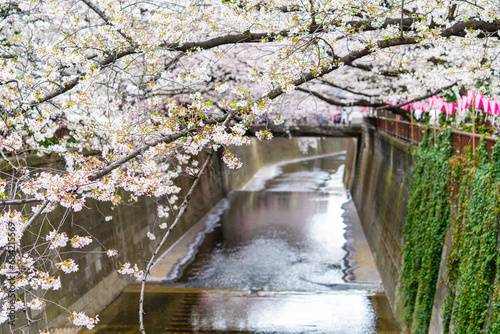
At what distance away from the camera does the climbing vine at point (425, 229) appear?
812cm

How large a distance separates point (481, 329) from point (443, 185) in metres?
3.04

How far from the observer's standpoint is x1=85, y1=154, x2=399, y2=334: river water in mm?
10727

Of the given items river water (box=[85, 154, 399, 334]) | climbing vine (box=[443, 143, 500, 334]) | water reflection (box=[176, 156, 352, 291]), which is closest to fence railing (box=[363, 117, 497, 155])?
climbing vine (box=[443, 143, 500, 334])

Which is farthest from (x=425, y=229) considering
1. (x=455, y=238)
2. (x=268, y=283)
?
(x=268, y=283)

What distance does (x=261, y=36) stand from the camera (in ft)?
19.5

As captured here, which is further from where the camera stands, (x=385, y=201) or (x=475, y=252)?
(x=385, y=201)

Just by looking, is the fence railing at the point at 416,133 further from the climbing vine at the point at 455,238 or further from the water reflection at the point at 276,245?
the water reflection at the point at 276,245

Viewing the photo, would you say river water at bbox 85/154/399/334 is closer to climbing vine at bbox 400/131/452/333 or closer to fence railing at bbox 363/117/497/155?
climbing vine at bbox 400/131/452/333

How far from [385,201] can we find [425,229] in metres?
6.37

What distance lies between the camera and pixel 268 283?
13.4 meters

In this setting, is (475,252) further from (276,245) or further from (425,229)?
(276,245)

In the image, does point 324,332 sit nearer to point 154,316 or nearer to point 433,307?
point 433,307

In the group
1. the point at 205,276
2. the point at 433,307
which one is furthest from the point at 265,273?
the point at 433,307

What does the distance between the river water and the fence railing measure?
13.5ft
